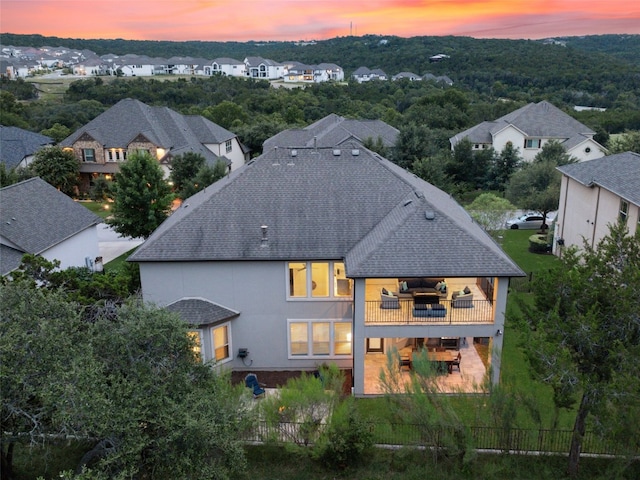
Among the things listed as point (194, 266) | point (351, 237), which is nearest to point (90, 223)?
point (194, 266)

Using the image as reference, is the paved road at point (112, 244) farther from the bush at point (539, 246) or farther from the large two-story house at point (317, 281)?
the bush at point (539, 246)

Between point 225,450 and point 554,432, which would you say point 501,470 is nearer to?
point 554,432

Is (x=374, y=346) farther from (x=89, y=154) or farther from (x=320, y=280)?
(x=89, y=154)

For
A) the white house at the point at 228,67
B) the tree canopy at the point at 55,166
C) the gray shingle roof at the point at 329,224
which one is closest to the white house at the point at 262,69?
the white house at the point at 228,67

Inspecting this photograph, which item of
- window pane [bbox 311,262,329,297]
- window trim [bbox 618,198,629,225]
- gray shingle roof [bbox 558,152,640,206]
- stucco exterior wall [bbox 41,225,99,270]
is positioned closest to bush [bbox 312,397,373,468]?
window pane [bbox 311,262,329,297]

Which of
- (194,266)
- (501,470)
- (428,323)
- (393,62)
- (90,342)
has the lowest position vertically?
(501,470)

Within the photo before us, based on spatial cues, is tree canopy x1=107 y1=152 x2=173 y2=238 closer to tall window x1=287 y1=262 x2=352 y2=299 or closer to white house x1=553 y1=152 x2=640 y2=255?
tall window x1=287 y1=262 x2=352 y2=299
